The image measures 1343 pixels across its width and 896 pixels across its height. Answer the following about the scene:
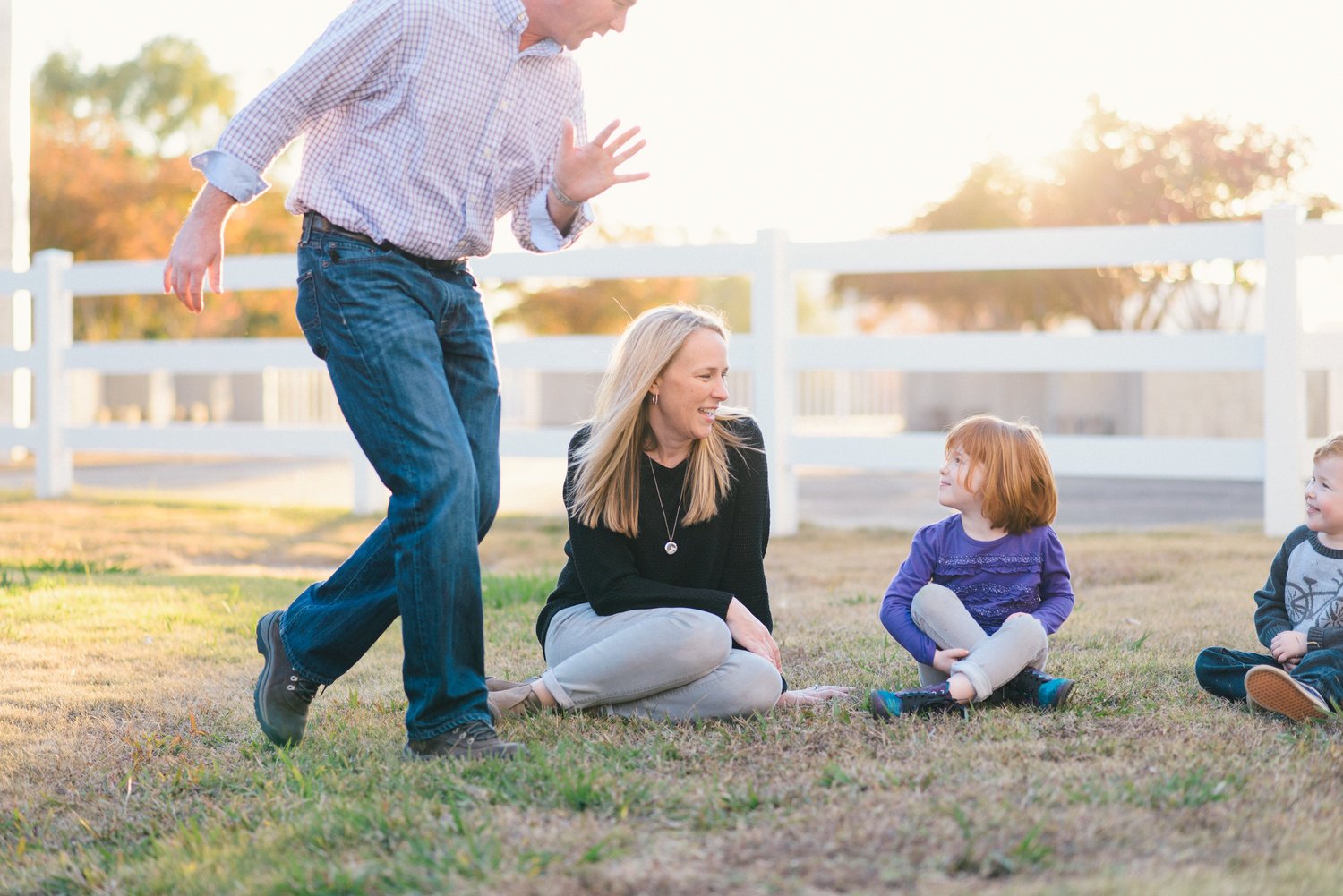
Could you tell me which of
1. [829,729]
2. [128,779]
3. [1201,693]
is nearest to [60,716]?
[128,779]

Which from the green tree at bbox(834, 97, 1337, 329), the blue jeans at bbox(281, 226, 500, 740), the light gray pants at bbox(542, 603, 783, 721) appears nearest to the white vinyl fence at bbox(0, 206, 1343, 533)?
the light gray pants at bbox(542, 603, 783, 721)

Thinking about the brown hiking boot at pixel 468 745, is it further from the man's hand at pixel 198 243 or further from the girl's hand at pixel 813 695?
the man's hand at pixel 198 243

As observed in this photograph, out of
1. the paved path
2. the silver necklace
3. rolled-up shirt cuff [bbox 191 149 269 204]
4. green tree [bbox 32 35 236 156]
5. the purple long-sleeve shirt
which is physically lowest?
the paved path

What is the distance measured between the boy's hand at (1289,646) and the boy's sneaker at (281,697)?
2.35m

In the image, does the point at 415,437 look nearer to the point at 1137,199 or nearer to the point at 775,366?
the point at 775,366

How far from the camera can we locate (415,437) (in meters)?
2.84

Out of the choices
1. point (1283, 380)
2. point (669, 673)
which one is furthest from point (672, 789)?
point (1283, 380)

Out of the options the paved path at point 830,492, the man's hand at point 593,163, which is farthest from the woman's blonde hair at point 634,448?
the paved path at point 830,492

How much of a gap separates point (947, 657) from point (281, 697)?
1.62 meters

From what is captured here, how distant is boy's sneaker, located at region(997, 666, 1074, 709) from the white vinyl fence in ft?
13.1

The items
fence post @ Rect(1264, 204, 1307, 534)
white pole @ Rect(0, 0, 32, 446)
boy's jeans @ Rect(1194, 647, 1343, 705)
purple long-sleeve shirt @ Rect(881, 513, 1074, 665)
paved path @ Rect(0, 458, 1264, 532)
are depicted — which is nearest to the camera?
boy's jeans @ Rect(1194, 647, 1343, 705)

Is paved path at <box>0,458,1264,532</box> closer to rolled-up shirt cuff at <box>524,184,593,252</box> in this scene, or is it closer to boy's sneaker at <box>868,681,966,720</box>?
boy's sneaker at <box>868,681,966,720</box>

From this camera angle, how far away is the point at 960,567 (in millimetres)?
3561

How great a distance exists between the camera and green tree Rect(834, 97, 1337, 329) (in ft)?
53.2
